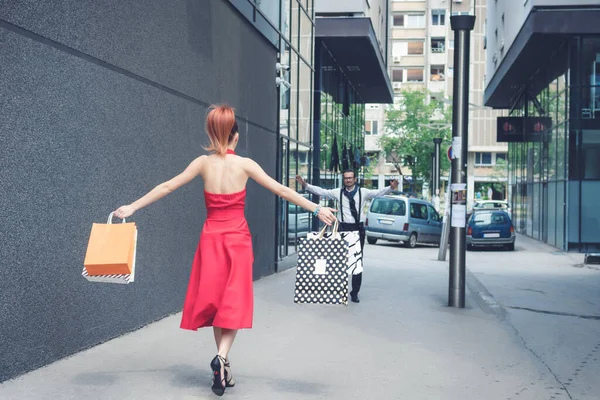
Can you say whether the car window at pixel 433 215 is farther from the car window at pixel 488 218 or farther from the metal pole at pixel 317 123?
the metal pole at pixel 317 123

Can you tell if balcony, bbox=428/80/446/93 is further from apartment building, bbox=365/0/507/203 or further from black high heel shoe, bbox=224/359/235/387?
black high heel shoe, bbox=224/359/235/387

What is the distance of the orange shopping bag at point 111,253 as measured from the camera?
5.35 metres

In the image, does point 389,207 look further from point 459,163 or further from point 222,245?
point 222,245

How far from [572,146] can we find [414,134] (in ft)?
118

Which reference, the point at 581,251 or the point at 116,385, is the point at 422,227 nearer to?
the point at 581,251

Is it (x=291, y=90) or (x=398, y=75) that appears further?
(x=398, y=75)

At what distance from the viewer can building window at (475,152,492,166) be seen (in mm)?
81625

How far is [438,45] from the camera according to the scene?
8294 centimetres

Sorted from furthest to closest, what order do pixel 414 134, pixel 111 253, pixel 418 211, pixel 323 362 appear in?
pixel 414 134 < pixel 418 211 < pixel 323 362 < pixel 111 253

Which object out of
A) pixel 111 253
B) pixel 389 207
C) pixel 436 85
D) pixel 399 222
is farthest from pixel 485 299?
pixel 436 85

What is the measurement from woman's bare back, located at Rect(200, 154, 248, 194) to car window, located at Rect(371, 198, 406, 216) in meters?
23.3

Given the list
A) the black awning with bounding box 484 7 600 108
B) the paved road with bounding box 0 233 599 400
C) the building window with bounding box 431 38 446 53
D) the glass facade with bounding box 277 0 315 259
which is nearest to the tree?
the building window with bounding box 431 38 446 53

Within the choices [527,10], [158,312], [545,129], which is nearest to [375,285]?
[158,312]

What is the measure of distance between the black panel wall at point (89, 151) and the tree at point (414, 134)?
50.3 meters
